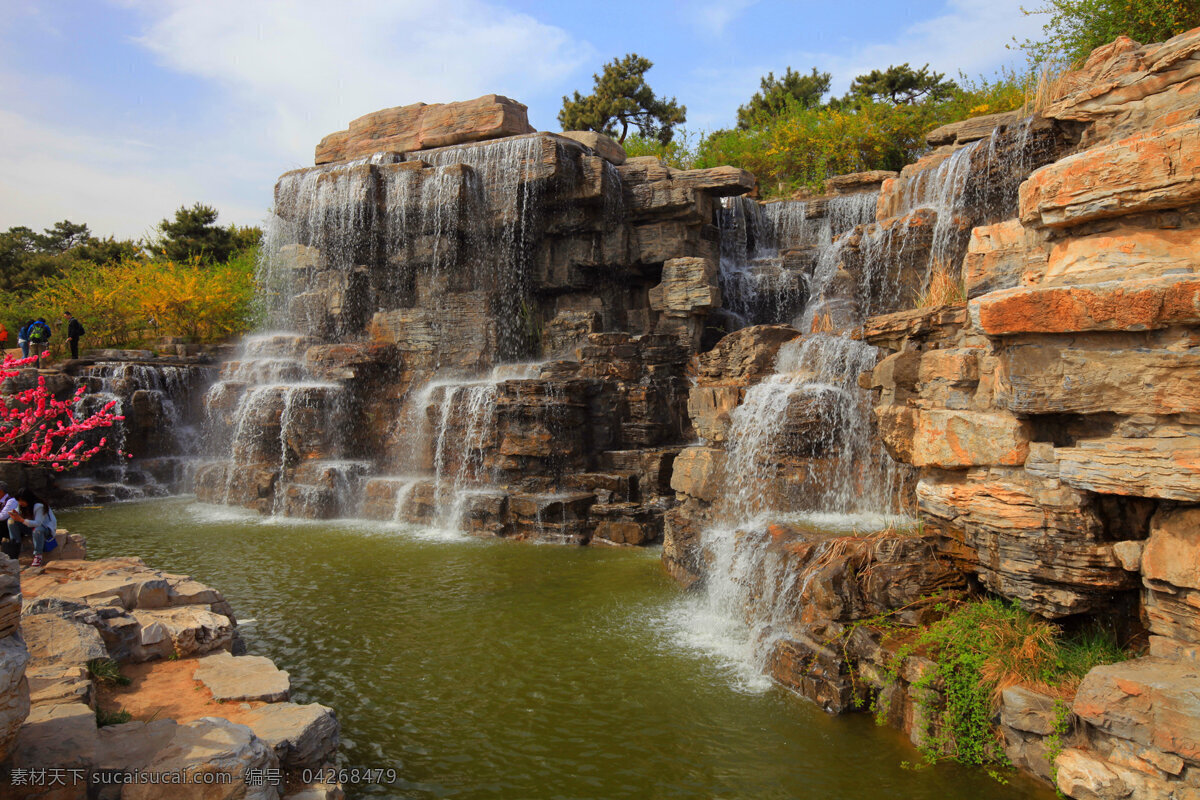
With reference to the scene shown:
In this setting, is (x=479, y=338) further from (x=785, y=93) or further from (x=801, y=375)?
(x=785, y=93)

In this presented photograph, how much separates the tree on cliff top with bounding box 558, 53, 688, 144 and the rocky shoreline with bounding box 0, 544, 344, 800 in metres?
29.0

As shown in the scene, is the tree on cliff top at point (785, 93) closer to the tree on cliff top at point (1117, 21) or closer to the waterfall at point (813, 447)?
the tree on cliff top at point (1117, 21)

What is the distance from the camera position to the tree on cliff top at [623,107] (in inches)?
1269

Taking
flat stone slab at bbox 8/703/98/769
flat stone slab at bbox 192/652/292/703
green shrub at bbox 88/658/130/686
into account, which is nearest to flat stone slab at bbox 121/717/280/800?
flat stone slab at bbox 8/703/98/769

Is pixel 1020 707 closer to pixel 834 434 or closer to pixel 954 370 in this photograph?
pixel 954 370

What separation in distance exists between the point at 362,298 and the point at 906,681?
17562 mm

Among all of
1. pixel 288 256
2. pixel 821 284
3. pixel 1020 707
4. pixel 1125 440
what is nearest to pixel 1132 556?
pixel 1125 440

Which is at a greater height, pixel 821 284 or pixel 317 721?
pixel 821 284

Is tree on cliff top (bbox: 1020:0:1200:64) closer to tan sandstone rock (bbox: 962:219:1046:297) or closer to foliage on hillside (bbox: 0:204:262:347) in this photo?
tan sandstone rock (bbox: 962:219:1046:297)

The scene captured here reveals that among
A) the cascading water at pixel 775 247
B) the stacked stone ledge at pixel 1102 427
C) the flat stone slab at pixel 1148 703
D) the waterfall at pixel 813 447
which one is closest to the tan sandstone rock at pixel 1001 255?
the stacked stone ledge at pixel 1102 427

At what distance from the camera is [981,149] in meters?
11.9

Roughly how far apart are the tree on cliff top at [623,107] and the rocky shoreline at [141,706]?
95.1 ft

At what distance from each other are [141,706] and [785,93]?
3189 centimetres

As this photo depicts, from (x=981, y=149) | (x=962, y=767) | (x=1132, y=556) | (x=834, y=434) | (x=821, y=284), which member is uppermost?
(x=981, y=149)
